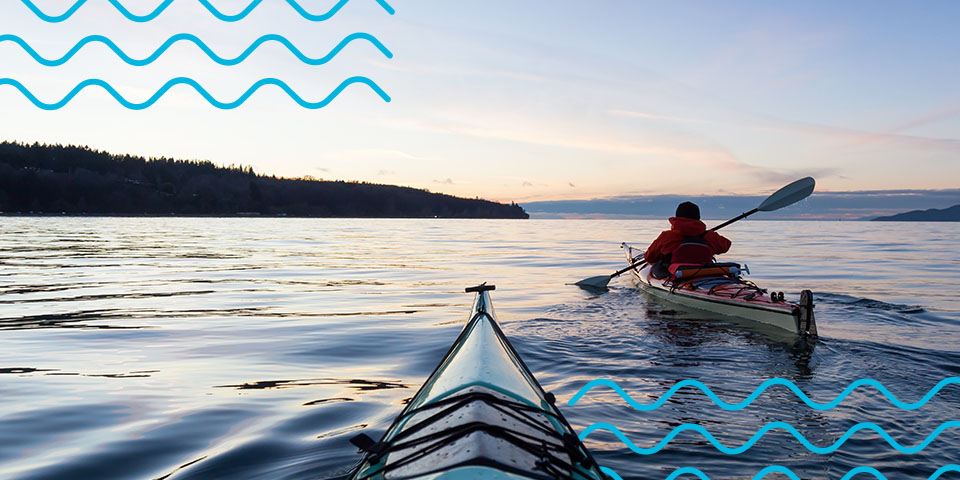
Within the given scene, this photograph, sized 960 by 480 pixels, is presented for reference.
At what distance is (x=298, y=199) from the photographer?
157 metres

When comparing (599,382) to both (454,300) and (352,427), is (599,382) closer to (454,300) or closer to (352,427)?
(352,427)

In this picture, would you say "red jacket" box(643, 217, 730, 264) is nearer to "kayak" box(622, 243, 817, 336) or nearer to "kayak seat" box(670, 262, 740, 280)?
"kayak seat" box(670, 262, 740, 280)

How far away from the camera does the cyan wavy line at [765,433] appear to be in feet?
12.1

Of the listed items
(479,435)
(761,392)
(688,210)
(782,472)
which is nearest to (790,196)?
(688,210)

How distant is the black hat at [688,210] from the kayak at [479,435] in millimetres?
7132

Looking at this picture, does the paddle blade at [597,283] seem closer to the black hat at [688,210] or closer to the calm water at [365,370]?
the calm water at [365,370]

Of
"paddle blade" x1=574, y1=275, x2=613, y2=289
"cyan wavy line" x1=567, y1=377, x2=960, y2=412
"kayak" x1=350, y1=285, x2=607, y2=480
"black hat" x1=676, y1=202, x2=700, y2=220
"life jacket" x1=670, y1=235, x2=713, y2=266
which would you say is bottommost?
"cyan wavy line" x1=567, y1=377, x2=960, y2=412

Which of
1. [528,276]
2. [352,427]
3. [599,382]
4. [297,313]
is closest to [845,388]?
[599,382]

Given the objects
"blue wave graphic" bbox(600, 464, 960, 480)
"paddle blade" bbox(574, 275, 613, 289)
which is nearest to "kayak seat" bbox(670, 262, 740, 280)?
"paddle blade" bbox(574, 275, 613, 289)

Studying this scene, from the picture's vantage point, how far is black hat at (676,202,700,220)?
9664 mm

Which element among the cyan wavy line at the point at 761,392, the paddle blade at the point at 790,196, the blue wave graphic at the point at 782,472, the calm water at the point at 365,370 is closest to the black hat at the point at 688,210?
the paddle blade at the point at 790,196

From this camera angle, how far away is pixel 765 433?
158 inches

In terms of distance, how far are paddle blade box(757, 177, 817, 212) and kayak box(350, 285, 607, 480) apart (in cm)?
831

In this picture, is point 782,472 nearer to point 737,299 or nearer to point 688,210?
point 737,299
